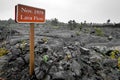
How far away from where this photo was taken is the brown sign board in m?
5.94

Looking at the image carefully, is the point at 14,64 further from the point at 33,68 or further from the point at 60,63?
the point at 60,63

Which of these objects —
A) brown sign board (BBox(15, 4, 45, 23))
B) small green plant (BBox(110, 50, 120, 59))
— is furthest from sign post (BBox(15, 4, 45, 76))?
small green plant (BBox(110, 50, 120, 59))

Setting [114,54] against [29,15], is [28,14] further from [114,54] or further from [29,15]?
[114,54]

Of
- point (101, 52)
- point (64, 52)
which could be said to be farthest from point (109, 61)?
point (64, 52)

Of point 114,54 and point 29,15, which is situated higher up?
point 29,15

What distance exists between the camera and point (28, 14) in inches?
252

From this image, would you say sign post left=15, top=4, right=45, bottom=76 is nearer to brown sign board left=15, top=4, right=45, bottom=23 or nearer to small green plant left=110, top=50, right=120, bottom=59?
brown sign board left=15, top=4, right=45, bottom=23

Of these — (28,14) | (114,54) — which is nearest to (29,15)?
(28,14)

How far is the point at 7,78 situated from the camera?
23.9ft

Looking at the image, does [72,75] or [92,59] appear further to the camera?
[92,59]

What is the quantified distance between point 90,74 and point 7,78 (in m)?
3.46

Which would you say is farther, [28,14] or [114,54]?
[114,54]

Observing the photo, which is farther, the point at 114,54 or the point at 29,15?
the point at 114,54

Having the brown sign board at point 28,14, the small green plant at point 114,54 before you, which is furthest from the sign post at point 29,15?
the small green plant at point 114,54
